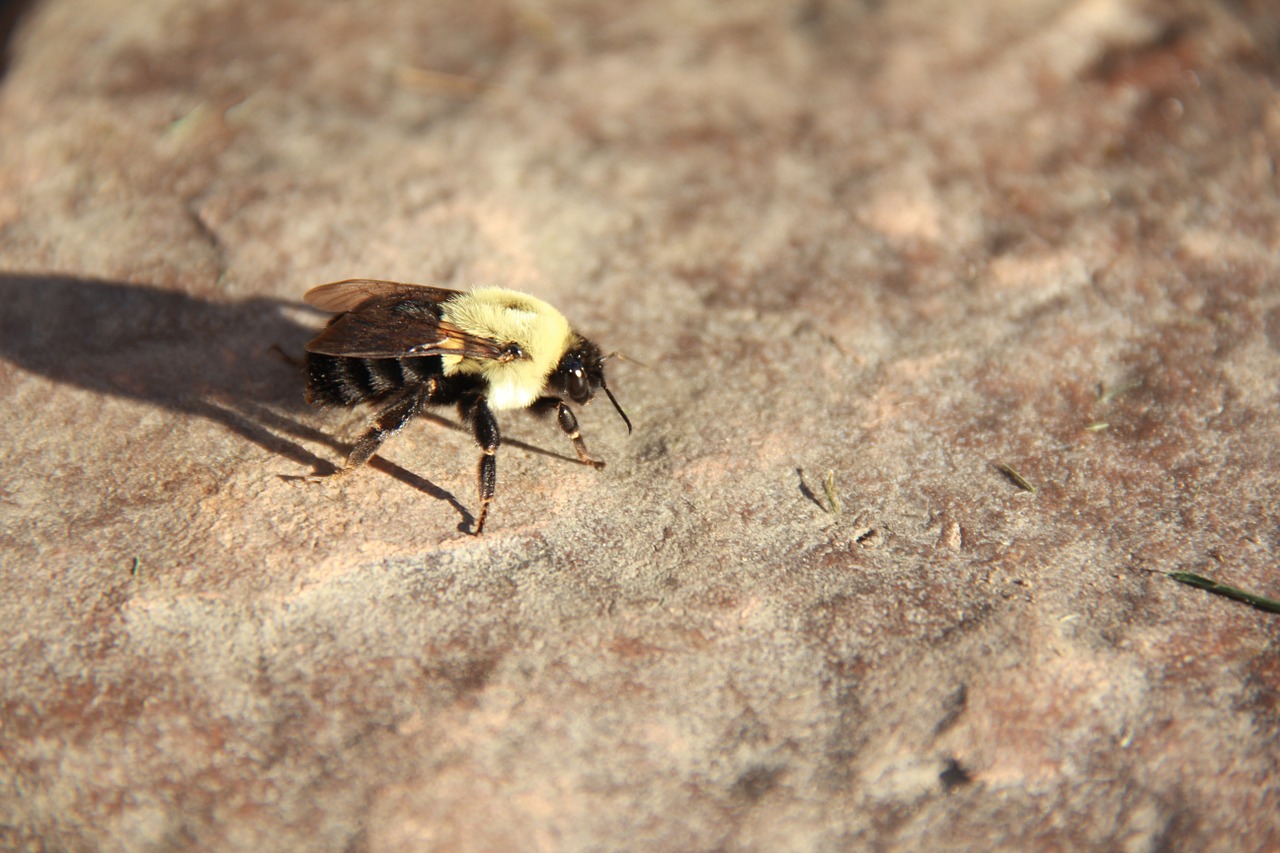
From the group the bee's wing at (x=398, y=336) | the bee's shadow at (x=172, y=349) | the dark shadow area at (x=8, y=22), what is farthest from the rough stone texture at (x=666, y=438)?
the bee's wing at (x=398, y=336)

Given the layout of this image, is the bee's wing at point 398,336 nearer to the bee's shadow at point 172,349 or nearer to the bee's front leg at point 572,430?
the bee's front leg at point 572,430

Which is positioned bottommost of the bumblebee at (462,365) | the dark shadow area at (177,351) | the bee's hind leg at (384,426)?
the dark shadow area at (177,351)

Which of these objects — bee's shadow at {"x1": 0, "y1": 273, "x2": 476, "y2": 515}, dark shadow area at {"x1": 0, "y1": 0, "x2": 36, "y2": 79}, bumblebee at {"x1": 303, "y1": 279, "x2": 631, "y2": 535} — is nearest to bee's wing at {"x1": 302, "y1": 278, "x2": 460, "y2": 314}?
bumblebee at {"x1": 303, "y1": 279, "x2": 631, "y2": 535}

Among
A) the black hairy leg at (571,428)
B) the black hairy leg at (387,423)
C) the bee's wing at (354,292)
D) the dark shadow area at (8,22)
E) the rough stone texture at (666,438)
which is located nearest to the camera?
the rough stone texture at (666,438)

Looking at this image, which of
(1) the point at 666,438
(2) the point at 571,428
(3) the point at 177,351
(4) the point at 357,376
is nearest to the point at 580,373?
(2) the point at 571,428

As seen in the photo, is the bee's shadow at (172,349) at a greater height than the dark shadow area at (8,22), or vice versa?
the dark shadow area at (8,22)

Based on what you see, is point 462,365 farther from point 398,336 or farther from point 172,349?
point 172,349

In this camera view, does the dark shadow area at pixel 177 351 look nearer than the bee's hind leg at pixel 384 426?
No

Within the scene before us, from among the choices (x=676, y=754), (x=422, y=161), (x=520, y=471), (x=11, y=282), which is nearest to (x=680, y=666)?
(x=676, y=754)
